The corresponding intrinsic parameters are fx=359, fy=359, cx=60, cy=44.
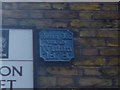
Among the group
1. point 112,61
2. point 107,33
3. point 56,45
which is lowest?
point 112,61

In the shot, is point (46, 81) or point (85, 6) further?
point (85, 6)

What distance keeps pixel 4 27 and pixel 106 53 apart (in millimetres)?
893

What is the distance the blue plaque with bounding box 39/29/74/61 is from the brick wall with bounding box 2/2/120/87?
0.06 m

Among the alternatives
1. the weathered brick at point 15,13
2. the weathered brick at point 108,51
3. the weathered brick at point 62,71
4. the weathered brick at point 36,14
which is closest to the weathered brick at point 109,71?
the weathered brick at point 108,51

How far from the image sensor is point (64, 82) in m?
3.01

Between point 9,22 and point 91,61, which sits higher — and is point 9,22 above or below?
above

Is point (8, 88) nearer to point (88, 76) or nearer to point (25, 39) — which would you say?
point (25, 39)

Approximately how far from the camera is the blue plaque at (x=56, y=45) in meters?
3.00

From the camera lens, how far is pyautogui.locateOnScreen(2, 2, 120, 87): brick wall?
9.88ft

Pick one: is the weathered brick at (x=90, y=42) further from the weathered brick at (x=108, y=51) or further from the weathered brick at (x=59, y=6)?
the weathered brick at (x=59, y=6)

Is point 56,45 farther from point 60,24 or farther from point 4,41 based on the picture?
point 4,41

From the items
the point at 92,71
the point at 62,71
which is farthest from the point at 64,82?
the point at 92,71

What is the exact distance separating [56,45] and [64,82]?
1.04 ft

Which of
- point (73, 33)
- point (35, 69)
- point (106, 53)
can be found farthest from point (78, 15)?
point (35, 69)
